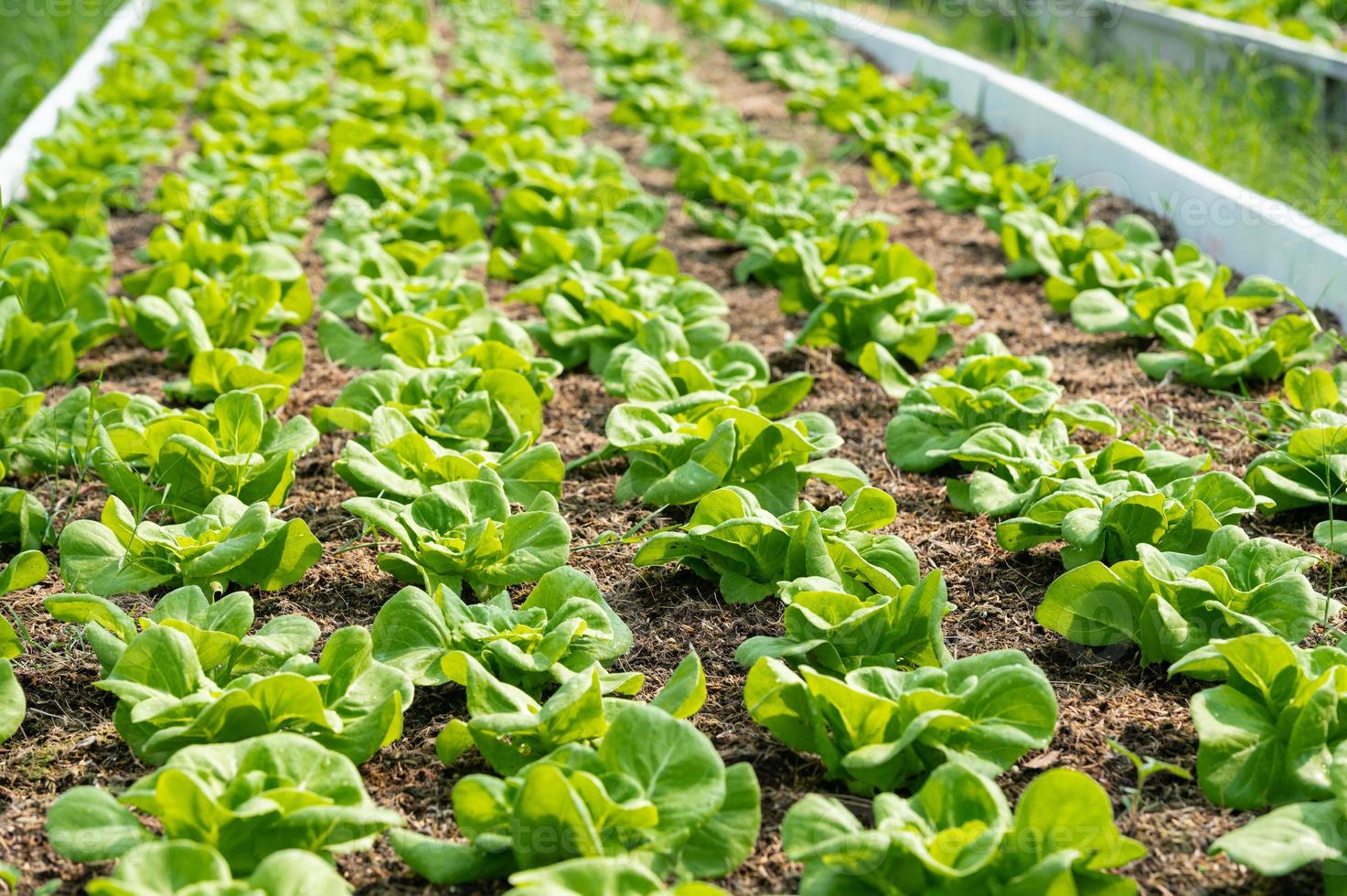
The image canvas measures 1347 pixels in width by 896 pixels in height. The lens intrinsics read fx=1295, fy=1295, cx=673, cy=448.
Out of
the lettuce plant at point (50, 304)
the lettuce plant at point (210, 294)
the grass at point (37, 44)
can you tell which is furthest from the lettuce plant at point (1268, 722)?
the grass at point (37, 44)

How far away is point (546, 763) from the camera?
1.67 meters

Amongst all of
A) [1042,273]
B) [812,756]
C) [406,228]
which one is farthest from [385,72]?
[812,756]

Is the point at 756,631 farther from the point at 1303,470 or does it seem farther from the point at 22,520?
the point at 22,520

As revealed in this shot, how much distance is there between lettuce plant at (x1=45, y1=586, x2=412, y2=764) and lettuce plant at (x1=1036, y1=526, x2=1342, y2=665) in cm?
115

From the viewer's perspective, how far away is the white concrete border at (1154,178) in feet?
12.3

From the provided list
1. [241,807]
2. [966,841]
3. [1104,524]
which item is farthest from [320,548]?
[1104,524]

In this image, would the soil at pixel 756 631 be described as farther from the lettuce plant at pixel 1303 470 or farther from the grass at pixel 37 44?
the grass at pixel 37 44

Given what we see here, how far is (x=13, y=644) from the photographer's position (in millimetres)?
2211

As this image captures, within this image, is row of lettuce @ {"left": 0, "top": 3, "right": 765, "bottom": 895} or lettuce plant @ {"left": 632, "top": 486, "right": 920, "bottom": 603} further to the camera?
lettuce plant @ {"left": 632, "top": 486, "right": 920, "bottom": 603}

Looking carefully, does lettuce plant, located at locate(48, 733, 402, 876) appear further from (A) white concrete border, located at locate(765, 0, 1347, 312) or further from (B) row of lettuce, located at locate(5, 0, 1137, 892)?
(A) white concrete border, located at locate(765, 0, 1347, 312)

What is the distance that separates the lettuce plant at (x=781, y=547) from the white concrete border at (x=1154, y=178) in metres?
1.95

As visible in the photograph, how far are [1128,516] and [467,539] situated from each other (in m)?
1.20

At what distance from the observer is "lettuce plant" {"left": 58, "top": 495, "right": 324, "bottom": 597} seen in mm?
2289

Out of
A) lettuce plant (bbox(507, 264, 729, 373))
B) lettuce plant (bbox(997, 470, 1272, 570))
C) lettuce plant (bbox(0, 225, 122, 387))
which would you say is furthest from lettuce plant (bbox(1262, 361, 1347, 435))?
lettuce plant (bbox(0, 225, 122, 387))
